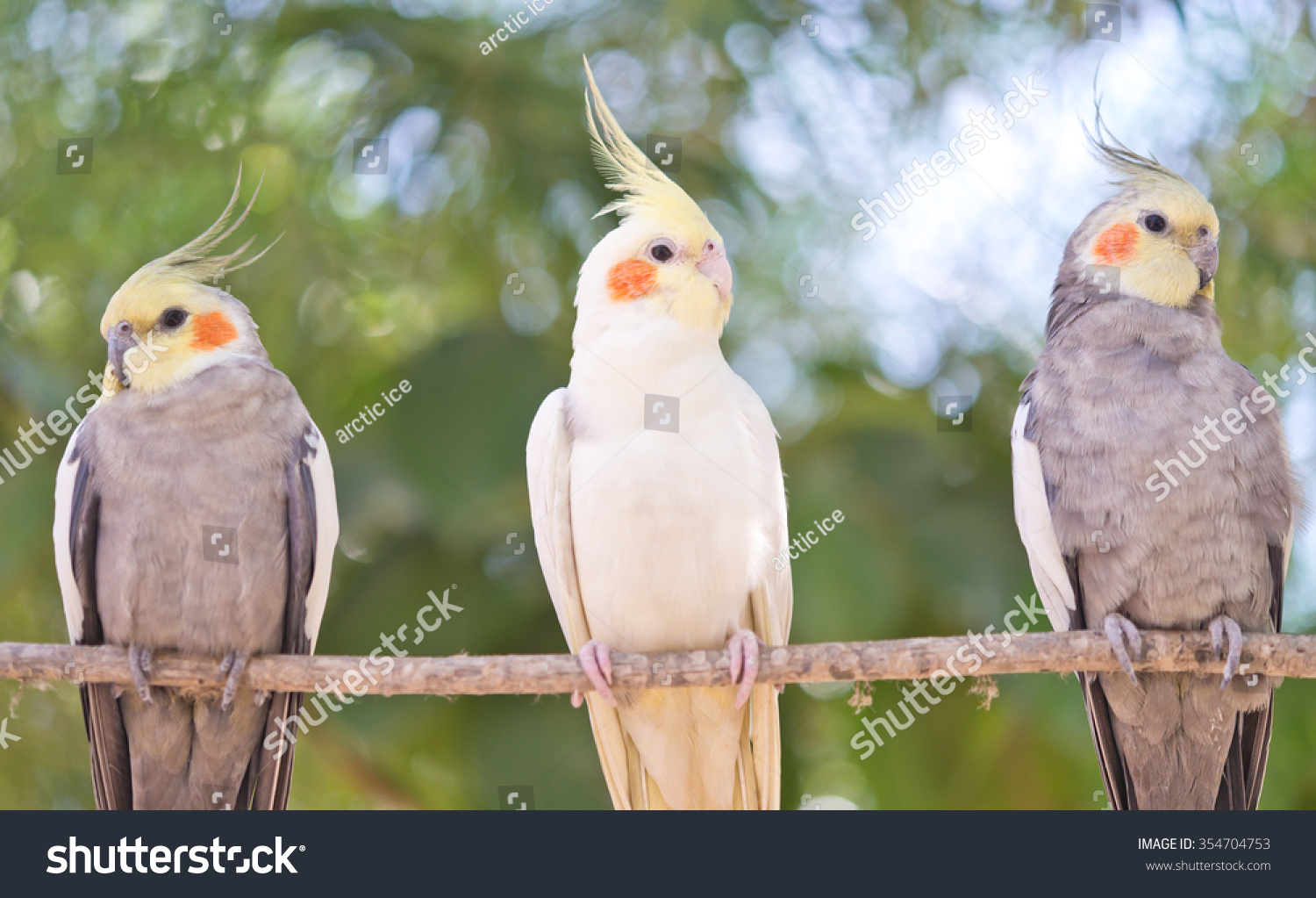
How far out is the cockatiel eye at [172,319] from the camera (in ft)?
11.8

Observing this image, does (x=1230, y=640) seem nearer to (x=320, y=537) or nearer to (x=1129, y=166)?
(x=1129, y=166)

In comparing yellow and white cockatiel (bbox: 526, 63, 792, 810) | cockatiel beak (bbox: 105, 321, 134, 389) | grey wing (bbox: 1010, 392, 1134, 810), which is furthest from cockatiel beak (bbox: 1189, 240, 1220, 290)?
cockatiel beak (bbox: 105, 321, 134, 389)

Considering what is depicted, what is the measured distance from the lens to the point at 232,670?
138 inches

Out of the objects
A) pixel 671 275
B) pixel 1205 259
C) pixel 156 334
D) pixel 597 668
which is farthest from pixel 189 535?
pixel 1205 259

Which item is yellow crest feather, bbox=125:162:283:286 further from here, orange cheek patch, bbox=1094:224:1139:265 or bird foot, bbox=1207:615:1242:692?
bird foot, bbox=1207:615:1242:692

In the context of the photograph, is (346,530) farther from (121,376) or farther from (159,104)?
(159,104)

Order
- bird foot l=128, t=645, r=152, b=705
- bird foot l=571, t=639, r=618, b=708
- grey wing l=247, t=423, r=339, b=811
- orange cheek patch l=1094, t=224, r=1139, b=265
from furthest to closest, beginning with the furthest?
1. orange cheek patch l=1094, t=224, r=1139, b=265
2. grey wing l=247, t=423, r=339, b=811
3. bird foot l=128, t=645, r=152, b=705
4. bird foot l=571, t=639, r=618, b=708

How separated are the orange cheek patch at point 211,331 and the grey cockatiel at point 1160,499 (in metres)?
2.79

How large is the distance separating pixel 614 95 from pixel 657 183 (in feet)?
6.06

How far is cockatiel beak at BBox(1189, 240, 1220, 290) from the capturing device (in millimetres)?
3766

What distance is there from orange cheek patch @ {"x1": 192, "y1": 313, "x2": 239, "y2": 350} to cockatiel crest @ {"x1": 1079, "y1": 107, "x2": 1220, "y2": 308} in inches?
121

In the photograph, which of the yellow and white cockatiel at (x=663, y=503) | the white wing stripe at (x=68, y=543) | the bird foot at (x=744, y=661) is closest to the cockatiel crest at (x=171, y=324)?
the white wing stripe at (x=68, y=543)

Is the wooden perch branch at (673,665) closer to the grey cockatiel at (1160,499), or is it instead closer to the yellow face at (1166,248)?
the grey cockatiel at (1160,499)

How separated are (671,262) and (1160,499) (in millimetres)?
1779
